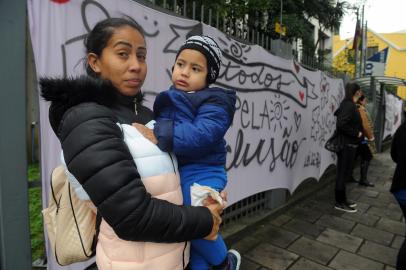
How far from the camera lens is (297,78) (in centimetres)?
474

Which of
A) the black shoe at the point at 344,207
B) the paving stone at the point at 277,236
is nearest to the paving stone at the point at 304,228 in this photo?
the paving stone at the point at 277,236

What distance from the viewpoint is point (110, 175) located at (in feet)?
3.00

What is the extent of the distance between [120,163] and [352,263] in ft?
11.0

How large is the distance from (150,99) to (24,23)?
1.06 m

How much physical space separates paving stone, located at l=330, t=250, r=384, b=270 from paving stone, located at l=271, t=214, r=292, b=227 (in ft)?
3.14

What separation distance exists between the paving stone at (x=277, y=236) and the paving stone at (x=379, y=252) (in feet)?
2.58

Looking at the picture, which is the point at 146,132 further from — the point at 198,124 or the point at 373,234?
the point at 373,234

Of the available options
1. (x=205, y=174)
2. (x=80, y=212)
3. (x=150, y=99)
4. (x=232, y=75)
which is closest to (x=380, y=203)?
(x=232, y=75)

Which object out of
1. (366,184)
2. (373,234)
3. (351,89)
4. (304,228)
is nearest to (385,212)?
(373,234)

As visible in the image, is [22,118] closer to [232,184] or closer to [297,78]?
[232,184]

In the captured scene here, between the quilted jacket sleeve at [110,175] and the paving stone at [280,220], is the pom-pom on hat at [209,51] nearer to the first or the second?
the quilted jacket sleeve at [110,175]

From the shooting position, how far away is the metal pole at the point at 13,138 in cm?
157

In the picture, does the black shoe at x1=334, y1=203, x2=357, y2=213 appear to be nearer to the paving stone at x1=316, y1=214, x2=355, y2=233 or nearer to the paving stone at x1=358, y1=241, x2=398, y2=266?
the paving stone at x1=316, y1=214, x2=355, y2=233

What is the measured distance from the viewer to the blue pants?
4.06ft
